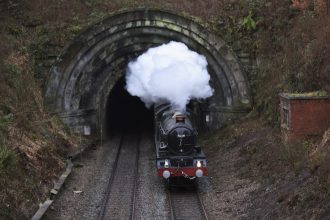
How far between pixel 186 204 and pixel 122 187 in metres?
3.18

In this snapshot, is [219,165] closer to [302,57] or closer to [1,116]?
[302,57]

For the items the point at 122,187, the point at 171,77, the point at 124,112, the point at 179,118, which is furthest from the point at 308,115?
the point at 124,112

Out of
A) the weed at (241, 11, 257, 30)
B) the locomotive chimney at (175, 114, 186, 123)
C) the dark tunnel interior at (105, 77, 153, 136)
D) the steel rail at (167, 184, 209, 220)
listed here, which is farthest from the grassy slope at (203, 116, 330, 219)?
the dark tunnel interior at (105, 77, 153, 136)

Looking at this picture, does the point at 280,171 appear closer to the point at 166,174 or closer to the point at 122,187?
the point at 166,174

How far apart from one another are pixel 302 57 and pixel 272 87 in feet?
8.38

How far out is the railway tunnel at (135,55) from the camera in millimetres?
26797

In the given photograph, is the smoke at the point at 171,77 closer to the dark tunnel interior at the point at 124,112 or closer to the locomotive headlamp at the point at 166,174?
the locomotive headlamp at the point at 166,174

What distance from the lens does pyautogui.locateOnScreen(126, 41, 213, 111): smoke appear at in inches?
838

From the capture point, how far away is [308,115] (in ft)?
58.8

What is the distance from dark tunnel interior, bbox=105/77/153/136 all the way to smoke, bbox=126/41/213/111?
31.4ft

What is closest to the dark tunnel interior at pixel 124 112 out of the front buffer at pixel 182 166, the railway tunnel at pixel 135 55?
the railway tunnel at pixel 135 55

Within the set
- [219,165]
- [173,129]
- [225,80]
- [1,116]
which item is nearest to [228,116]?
[225,80]

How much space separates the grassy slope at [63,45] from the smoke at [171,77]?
10.2 ft

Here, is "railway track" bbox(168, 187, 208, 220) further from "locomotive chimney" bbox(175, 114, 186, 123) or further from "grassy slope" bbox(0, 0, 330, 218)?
"grassy slope" bbox(0, 0, 330, 218)
